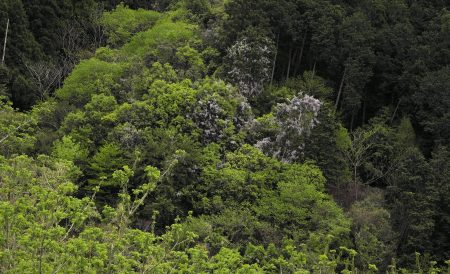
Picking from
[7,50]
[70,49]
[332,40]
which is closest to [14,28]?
[7,50]

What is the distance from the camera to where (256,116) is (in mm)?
36094

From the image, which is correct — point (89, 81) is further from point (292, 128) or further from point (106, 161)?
point (292, 128)

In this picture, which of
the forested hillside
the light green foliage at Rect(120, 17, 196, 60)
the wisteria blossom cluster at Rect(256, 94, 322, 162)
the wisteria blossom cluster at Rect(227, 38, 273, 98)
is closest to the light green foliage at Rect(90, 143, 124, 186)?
the forested hillside

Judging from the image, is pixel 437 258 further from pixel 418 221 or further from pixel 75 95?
pixel 75 95

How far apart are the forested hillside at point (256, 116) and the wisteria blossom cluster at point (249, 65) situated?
96 mm

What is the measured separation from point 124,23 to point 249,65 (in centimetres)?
1417

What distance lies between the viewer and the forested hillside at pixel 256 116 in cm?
2694

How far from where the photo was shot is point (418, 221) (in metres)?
28.9

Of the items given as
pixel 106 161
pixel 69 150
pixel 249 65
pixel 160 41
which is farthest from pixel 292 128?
pixel 160 41

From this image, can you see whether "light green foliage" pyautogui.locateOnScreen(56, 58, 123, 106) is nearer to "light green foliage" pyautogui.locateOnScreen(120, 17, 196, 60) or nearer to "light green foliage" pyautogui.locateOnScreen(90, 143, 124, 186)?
"light green foliage" pyautogui.locateOnScreen(120, 17, 196, 60)

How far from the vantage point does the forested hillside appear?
88.4 feet

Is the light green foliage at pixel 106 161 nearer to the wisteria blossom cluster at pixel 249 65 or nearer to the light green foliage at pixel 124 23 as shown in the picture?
the wisteria blossom cluster at pixel 249 65

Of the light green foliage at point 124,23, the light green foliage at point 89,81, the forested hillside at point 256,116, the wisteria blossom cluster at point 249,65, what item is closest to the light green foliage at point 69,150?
the forested hillside at point 256,116

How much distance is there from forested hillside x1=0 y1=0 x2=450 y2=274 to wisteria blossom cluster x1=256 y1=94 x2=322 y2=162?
0.08 m
